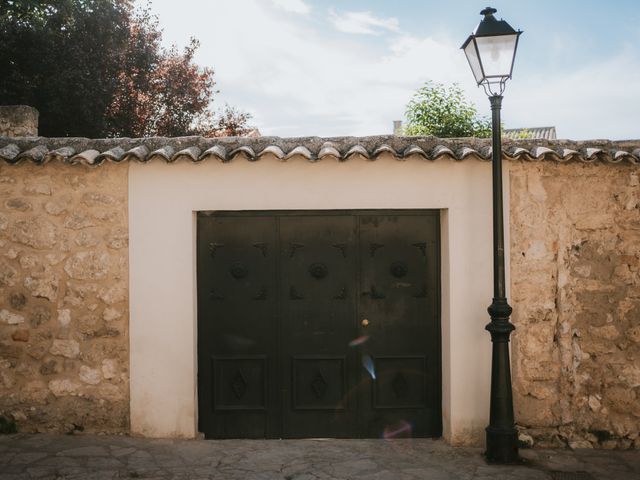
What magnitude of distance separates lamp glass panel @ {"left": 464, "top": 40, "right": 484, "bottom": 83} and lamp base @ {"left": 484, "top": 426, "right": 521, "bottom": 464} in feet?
9.53

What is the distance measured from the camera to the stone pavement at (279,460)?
4.45 m

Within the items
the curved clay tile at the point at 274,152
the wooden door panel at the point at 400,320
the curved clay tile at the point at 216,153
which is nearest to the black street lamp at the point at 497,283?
the wooden door panel at the point at 400,320

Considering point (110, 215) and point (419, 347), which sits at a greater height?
point (110, 215)

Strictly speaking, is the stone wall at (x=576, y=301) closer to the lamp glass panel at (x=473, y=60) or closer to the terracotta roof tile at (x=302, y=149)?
the terracotta roof tile at (x=302, y=149)

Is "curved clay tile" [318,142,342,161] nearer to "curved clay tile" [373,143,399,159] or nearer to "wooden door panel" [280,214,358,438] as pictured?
"curved clay tile" [373,143,399,159]

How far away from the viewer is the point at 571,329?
5172 mm

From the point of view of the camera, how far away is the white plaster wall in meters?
5.23

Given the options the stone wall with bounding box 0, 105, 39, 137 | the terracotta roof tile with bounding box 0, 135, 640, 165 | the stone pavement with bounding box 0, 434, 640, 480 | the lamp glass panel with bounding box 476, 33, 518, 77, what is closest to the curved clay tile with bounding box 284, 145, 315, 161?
the terracotta roof tile with bounding box 0, 135, 640, 165

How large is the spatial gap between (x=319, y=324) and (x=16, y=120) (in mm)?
3822

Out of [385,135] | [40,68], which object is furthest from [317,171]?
[40,68]

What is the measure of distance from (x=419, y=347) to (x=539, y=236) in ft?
4.93

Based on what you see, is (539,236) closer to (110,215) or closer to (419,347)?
(419,347)

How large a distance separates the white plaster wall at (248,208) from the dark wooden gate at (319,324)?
0.18 meters

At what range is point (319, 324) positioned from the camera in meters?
5.43
